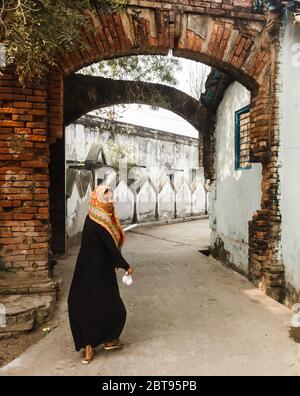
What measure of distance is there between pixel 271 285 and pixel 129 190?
10.3m

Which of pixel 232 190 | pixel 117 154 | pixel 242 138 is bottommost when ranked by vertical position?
pixel 232 190

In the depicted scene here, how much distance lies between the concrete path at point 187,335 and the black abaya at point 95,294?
0.26 m

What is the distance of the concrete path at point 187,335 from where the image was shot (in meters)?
3.58

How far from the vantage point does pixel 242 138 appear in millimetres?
7348

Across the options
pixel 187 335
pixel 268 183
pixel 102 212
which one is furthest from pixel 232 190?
pixel 102 212

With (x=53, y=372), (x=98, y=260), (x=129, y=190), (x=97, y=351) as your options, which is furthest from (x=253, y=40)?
(x=129, y=190)

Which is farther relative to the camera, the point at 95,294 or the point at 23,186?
the point at 23,186

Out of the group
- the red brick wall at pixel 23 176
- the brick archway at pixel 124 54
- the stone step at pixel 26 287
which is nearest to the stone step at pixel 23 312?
the stone step at pixel 26 287

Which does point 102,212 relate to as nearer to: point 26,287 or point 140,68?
point 26,287

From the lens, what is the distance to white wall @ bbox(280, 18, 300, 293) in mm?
5270

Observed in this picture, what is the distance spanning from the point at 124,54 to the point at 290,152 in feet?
8.79

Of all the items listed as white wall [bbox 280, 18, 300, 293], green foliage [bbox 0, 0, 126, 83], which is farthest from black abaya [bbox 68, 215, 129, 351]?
white wall [bbox 280, 18, 300, 293]

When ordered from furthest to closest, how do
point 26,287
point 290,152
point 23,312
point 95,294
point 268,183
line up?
point 268,183 < point 290,152 < point 26,287 < point 23,312 < point 95,294

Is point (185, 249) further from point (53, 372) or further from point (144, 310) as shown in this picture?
point (53, 372)
